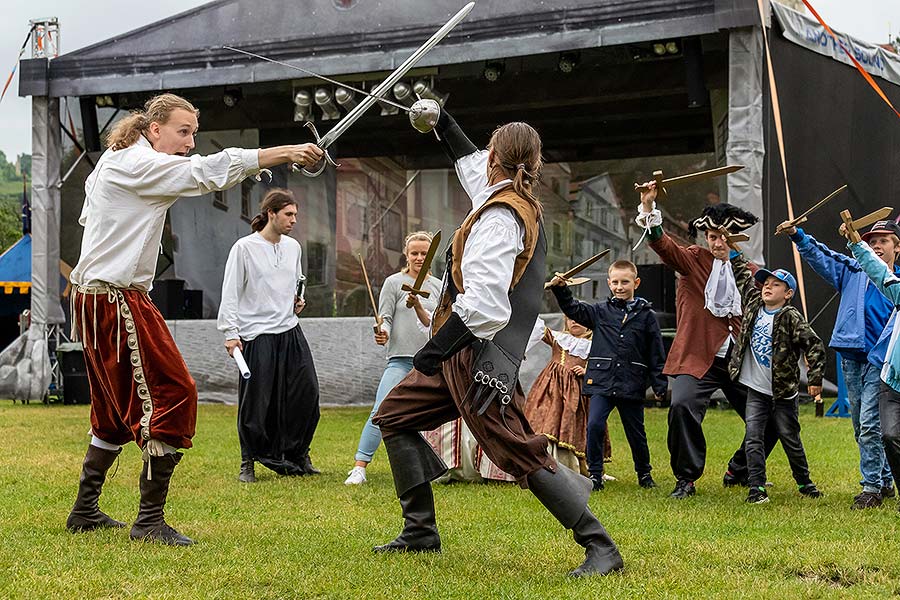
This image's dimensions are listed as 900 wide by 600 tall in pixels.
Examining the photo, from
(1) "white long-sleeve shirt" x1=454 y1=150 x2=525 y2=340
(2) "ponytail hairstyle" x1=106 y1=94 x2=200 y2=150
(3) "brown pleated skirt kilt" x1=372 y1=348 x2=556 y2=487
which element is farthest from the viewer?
(2) "ponytail hairstyle" x1=106 y1=94 x2=200 y2=150

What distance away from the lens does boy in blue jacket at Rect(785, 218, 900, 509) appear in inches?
233

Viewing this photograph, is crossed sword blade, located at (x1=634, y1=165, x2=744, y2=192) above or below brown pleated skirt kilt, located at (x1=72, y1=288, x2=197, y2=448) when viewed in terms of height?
above

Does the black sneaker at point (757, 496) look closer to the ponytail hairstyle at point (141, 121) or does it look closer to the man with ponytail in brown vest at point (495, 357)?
the man with ponytail in brown vest at point (495, 357)

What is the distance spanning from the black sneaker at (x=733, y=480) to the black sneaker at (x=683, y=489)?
0.50m

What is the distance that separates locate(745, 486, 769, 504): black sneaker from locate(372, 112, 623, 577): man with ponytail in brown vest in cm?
220

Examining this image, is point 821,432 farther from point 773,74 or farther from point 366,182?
point 366,182

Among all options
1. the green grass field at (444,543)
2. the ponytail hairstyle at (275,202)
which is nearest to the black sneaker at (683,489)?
the green grass field at (444,543)

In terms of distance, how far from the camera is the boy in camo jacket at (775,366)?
616 cm

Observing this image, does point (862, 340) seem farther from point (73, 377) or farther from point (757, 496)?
point (73, 377)

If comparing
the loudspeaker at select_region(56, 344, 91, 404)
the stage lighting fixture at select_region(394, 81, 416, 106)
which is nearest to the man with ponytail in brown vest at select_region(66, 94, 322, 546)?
the stage lighting fixture at select_region(394, 81, 416, 106)

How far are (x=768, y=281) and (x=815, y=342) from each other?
491 millimetres

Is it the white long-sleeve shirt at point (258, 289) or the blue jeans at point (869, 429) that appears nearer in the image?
the blue jeans at point (869, 429)

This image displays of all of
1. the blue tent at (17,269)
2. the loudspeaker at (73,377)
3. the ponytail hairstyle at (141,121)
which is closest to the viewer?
the ponytail hairstyle at (141,121)

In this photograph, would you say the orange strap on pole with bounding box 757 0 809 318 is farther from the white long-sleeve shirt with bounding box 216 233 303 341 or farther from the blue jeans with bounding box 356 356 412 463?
the white long-sleeve shirt with bounding box 216 233 303 341
